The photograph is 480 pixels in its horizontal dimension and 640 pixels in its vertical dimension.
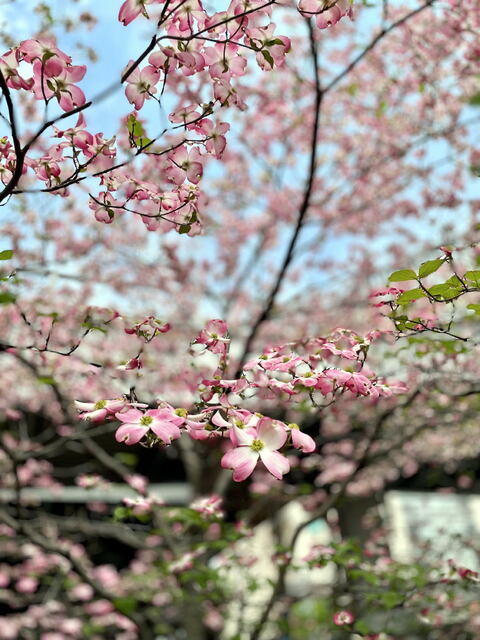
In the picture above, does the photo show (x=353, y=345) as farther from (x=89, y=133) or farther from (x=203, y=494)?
(x=203, y=494)

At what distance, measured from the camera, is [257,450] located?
1420 mm

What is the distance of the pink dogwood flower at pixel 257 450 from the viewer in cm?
138

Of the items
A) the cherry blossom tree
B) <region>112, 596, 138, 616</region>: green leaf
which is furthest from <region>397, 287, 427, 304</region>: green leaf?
<region>112, 596, 138, 616</region>: green leaf

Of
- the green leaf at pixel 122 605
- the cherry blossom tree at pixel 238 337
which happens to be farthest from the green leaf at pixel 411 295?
the green leaf at pixel 122 605

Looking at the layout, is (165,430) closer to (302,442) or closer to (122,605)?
(302,442)

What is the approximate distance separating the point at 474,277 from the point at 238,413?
80cm

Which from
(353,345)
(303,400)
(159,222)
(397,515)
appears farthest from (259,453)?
(397,515)

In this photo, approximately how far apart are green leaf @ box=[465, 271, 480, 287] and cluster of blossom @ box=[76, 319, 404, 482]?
381 mm

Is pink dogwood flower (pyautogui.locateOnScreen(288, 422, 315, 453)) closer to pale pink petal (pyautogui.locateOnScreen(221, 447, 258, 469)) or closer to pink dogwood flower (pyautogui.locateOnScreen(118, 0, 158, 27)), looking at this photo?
pale pink petal (pyautogui.locateOnScreen(221, 447, 258, 469))

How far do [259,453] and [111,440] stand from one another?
7.61 m

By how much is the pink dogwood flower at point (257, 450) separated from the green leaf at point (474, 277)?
0.72 meters

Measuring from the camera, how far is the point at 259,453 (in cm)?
142

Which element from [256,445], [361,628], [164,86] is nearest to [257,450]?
[256,445]

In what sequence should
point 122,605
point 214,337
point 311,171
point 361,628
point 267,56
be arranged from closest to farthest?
point 267,56, point 214,337, point 361,628, point 311,171, point 122,605
